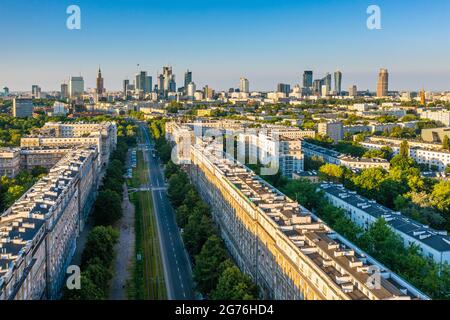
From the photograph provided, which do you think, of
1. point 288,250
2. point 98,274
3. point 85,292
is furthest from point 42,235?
point 288,250

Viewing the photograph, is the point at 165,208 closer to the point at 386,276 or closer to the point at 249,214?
the point at 249,214

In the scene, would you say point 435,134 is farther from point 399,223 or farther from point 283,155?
point 399,223

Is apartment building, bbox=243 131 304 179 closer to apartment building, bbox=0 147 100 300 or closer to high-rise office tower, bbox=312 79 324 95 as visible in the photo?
apartment building, bbox=0 147 100 300

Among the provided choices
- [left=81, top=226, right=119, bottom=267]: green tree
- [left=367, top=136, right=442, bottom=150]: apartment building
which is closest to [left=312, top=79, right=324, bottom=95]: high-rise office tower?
[left=367, top=136, right=442, bottom=150]: apartment building

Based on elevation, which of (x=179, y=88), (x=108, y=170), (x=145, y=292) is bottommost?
(x=145, y=292)

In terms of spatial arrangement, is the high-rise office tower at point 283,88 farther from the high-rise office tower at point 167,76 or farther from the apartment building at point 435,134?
the apartment building at point 435,134

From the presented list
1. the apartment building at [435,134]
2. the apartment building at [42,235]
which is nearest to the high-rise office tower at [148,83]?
the apartment building at [435,134]

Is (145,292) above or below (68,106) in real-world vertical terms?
below
